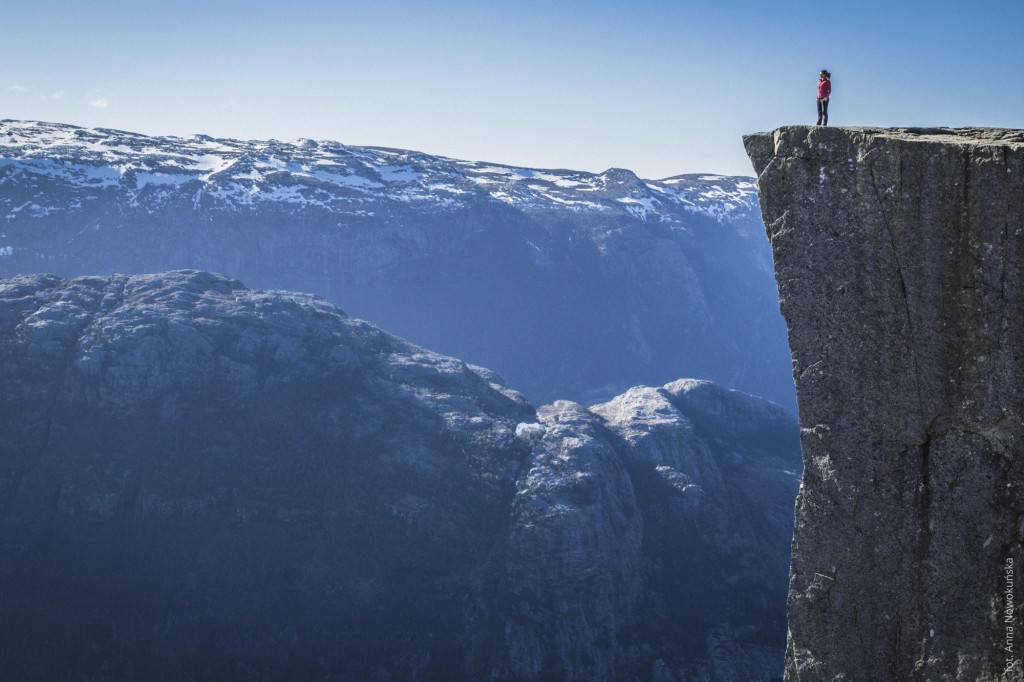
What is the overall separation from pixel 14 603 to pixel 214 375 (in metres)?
41.2

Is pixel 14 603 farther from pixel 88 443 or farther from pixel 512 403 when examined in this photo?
pixel 512 403

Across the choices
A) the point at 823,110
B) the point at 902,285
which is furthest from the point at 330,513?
the point at 902,285

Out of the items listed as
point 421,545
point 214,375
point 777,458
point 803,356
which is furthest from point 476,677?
point 803,356

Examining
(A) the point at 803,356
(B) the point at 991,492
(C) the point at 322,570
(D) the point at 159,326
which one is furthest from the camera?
(D) the point at 159,326

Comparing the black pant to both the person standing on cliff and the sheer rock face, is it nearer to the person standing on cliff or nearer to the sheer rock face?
the person standing on cliff

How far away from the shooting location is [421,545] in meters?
110

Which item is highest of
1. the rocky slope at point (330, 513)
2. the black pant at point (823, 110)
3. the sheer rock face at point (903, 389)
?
the black pant at point (823, 110)

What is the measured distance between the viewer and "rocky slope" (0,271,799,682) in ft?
319

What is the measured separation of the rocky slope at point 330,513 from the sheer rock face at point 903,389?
87.4 m

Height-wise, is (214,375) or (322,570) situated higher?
(214,375)

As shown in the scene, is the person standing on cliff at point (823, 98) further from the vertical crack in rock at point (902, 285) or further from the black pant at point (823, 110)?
the vertical crack in rock at point (902, 285)

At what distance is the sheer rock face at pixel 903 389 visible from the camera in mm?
14648

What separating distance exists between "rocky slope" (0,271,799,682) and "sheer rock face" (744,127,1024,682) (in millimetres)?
87419

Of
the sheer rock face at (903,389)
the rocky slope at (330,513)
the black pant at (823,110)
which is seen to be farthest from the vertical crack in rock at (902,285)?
the rocky slope at (330,513)
